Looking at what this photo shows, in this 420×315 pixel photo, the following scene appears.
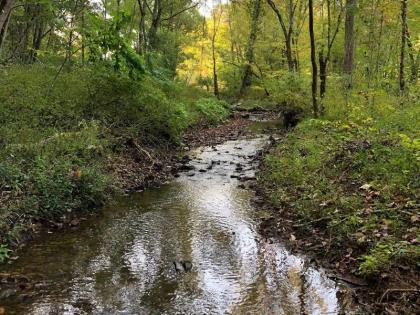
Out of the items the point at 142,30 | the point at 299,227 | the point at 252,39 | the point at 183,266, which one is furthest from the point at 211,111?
the point at 183,266

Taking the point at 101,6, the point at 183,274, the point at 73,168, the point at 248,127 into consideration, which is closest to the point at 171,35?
the point at 101,6

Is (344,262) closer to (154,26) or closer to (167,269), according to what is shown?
(167,269)

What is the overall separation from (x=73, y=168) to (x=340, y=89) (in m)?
12.0

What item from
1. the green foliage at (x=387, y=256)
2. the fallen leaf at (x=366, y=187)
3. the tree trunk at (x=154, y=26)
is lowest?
the green foliage at (x=387, y=256)

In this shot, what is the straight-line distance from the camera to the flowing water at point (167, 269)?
4.66 m

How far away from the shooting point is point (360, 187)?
23.5 ft

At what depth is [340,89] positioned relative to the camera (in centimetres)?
1642

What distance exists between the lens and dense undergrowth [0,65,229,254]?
696 cm

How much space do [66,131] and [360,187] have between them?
707cm

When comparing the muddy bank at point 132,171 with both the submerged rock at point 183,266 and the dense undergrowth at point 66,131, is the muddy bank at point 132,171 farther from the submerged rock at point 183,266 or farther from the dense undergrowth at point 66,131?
the submerged rock at point 183,266

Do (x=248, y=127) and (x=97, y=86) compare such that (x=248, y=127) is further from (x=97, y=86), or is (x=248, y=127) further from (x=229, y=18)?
(x=229, y=18)

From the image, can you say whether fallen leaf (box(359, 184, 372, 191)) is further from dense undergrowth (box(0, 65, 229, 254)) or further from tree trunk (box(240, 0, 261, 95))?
tree trunk (box(240, 0, 261, 95))

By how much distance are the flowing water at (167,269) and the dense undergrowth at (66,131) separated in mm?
641

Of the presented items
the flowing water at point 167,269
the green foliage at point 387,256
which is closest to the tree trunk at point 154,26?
the flowing water at point 167,269
